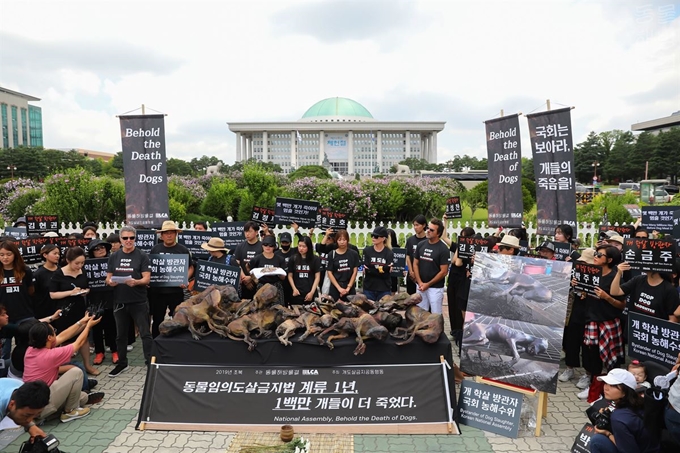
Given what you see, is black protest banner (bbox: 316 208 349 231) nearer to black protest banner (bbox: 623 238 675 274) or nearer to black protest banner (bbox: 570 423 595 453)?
black protest banner (bbox: 623 238 675 274)

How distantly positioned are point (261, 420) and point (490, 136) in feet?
22.2

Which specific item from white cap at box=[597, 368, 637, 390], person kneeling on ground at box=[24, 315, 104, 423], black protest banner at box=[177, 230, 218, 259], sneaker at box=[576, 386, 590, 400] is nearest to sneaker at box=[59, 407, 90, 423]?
person kneeling on ground at box=[24, 315, 104, 423]

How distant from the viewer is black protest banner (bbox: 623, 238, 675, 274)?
509 cm

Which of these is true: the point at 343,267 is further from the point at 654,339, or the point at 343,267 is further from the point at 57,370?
the point at 654,339

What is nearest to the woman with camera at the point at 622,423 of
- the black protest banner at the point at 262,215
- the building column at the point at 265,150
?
the black protest banner at the point at 262,215

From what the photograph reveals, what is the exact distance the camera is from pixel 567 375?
19.8 feet

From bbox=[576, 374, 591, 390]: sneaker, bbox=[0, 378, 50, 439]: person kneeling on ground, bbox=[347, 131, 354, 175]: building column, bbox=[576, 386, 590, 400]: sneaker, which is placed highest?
bbox=[347, 131, 354, 175]: building column

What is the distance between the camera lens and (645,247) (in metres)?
5.23

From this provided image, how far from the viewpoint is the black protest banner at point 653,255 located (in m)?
5.09

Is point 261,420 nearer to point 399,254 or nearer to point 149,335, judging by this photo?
point 149,335

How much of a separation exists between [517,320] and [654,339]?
4.06ft

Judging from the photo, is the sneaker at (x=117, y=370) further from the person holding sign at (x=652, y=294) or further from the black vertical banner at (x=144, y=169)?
the person holding sign at (x=652, y=294)

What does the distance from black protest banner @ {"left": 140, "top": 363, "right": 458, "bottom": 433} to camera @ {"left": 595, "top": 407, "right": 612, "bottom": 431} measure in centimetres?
134

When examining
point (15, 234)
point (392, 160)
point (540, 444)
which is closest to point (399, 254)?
point (540, 444)
